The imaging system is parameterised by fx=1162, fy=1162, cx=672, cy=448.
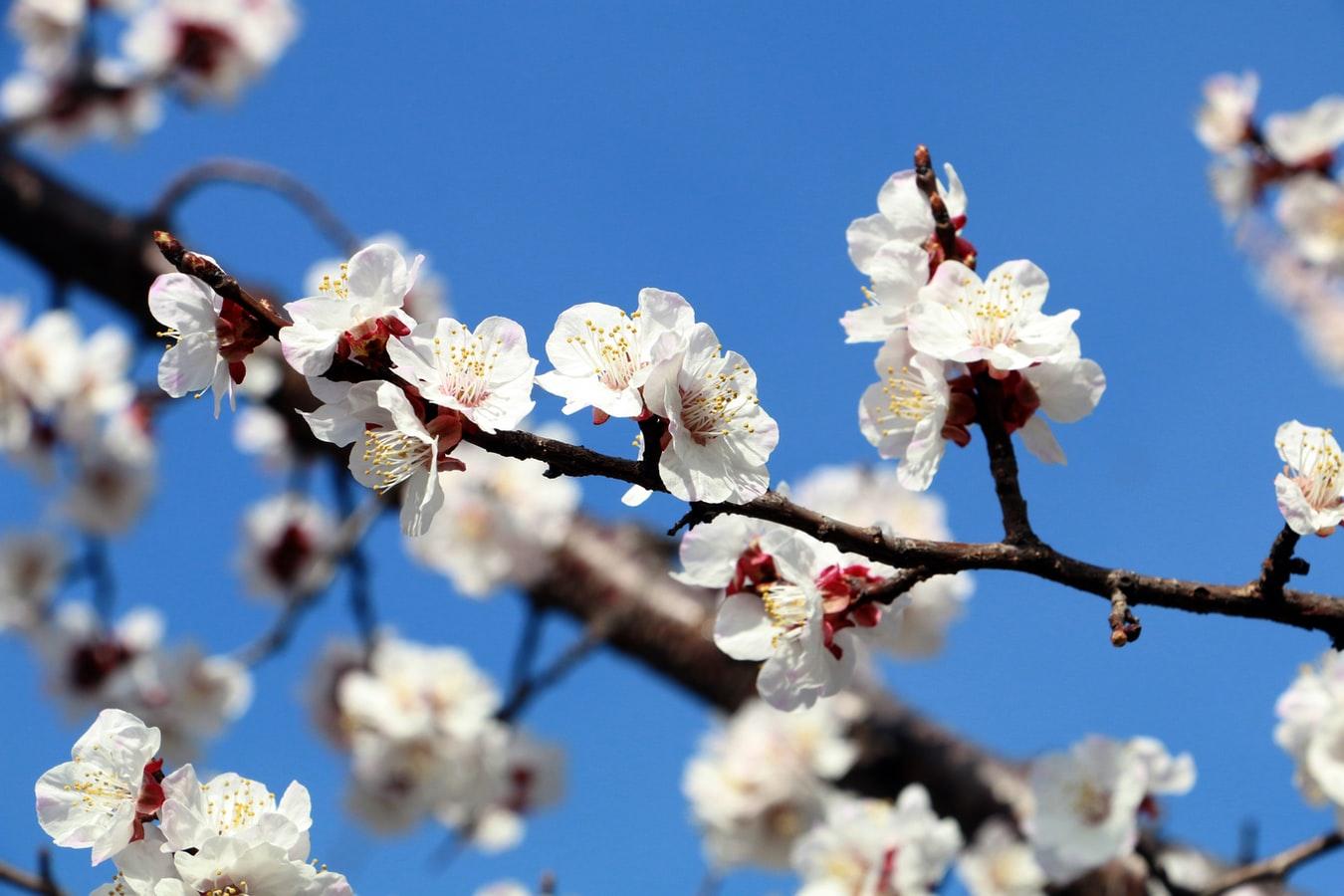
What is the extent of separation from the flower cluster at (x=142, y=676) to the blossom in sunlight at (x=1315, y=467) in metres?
3.04

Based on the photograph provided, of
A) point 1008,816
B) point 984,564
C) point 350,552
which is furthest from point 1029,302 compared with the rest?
point 350,552

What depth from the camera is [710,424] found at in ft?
3.71

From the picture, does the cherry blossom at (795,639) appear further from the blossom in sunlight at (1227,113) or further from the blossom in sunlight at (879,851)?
the blossom in sunlight at (1227,113)

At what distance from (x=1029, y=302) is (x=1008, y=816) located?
2.01 m

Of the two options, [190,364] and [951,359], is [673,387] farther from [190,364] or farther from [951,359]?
[190,364]

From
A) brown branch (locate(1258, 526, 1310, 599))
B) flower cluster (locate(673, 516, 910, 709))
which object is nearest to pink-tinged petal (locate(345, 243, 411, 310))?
flower cluster (locate(673, 516, 910, 709))

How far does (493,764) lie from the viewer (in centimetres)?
351

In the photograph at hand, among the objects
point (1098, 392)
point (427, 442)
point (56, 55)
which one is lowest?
point (427, 442)

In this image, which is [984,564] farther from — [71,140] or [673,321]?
[71,140]

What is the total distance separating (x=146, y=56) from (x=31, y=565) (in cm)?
214

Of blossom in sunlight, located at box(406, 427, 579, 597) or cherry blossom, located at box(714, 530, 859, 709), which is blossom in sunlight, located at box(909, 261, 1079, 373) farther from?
blossom in sunlight, located at box(406, 427, 579, 597)

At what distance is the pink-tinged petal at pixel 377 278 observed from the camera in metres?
1.11

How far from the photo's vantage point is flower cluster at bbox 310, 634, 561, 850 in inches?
137

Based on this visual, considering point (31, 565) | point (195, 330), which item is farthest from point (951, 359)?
point (31, 565)
